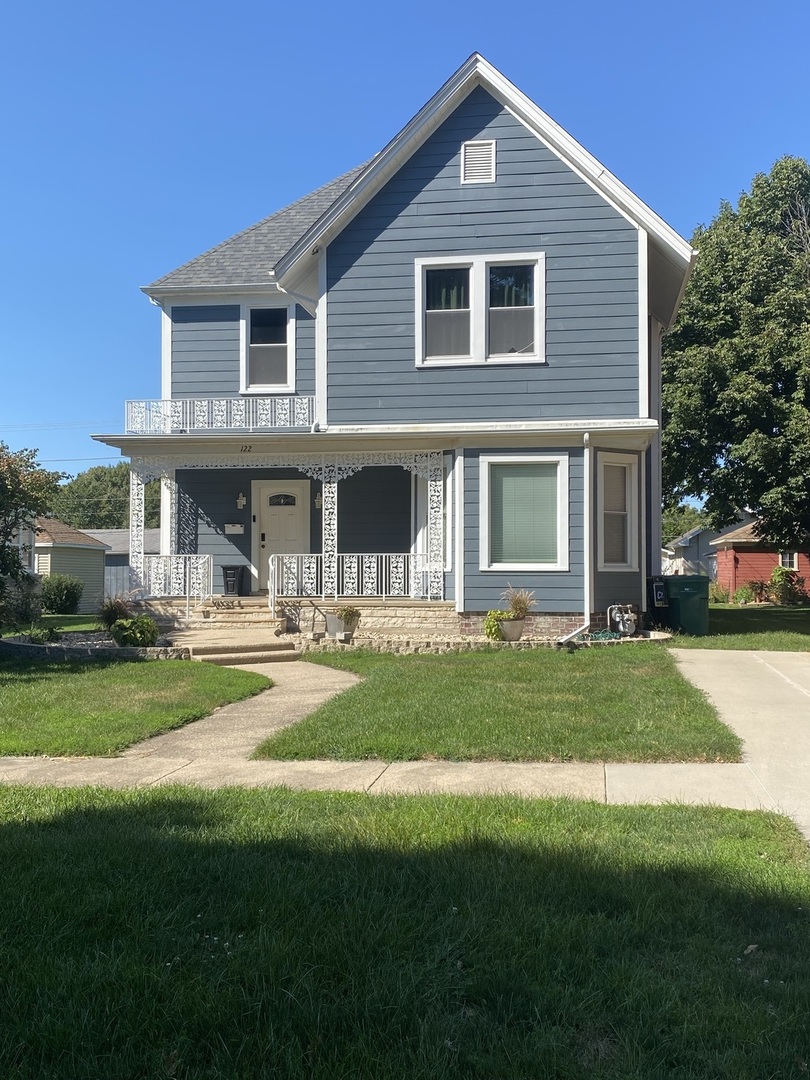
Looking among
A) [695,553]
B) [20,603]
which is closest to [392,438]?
[20,603]

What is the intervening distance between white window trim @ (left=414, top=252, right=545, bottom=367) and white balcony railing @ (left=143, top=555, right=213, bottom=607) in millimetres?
5580

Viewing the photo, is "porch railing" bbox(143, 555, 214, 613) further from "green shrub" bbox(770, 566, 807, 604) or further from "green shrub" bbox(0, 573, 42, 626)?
"green shrub" bbox(770, 566, 807, 604)

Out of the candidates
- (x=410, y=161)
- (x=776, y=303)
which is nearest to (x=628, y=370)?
(x=410, y=161)

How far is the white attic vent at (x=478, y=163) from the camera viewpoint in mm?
15297

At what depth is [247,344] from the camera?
18.3 metres

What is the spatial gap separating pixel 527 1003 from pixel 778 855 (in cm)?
213

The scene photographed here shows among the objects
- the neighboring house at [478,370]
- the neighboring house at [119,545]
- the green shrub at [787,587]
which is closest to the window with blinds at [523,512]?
the neighboring house at [478,370]

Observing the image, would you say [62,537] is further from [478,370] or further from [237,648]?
[478,370]

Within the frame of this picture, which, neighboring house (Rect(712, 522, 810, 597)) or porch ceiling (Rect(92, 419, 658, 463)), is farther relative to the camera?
neighboring house (Rect(712, 522, 810, 597))

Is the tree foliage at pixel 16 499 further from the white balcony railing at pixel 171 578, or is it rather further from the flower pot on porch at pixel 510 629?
the flower pot on porch at pixel 510 629

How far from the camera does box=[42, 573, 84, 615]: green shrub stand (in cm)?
3052

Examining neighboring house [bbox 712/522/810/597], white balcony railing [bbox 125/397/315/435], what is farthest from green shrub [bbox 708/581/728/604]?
white balcony railing [bbox 125/397/315/435]

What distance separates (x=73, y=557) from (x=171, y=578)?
23.6 metres

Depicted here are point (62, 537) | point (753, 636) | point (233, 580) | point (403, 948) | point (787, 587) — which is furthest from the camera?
point (62, 537)
